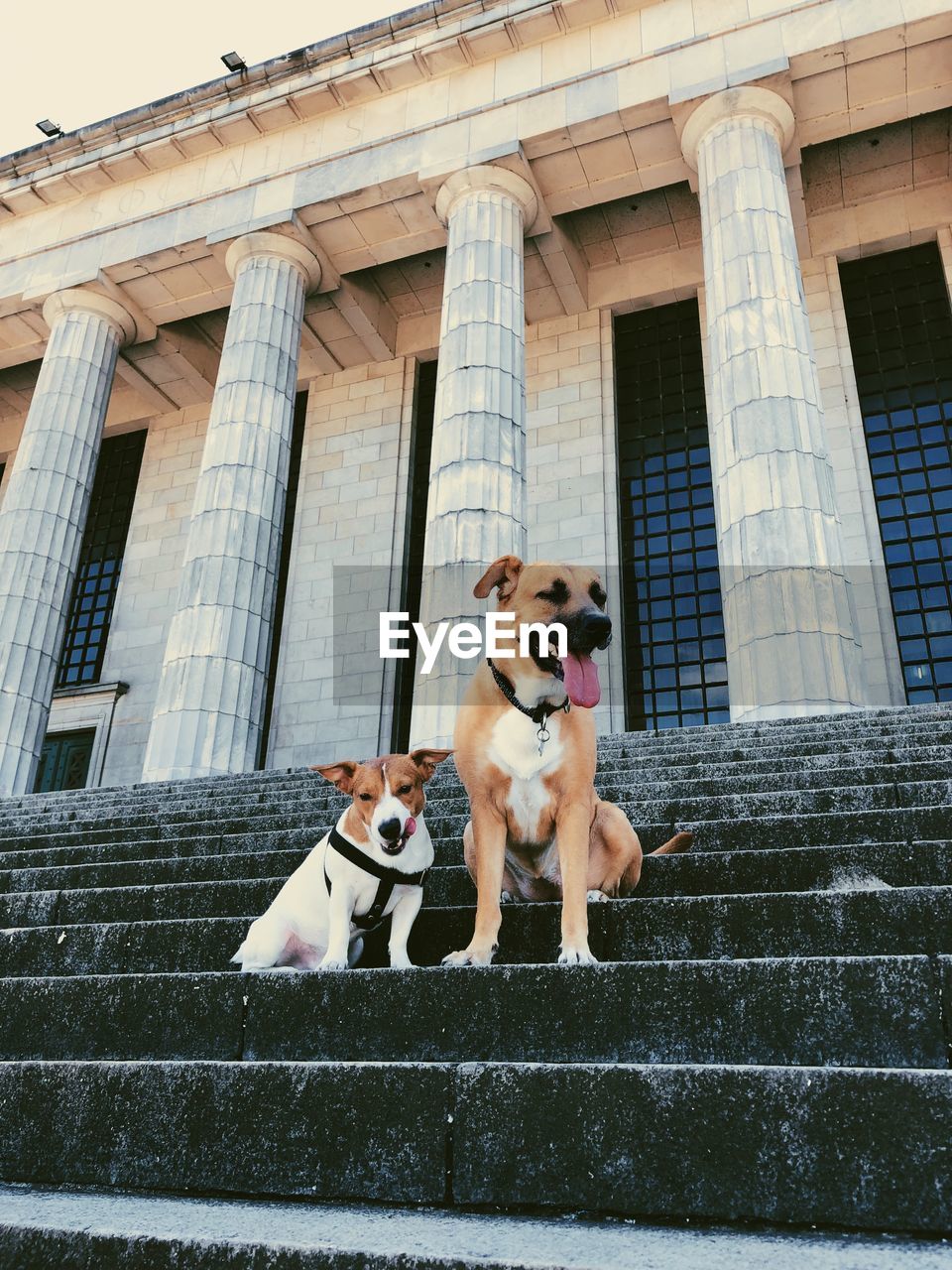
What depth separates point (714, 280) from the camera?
53.5ft

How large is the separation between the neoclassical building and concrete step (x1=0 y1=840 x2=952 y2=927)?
8374 mm

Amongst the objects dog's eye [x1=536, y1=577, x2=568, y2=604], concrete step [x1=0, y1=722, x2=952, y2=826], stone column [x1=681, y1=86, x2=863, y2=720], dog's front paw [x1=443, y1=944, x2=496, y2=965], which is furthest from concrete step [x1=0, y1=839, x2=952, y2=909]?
stone column [x1=681, y1=86, x2=863, y2=720]

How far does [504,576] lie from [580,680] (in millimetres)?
765

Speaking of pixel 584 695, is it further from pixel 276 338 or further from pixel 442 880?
pixel 276 338

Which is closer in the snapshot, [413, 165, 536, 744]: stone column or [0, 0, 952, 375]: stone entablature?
[413, 165, 536, 744]: stone column

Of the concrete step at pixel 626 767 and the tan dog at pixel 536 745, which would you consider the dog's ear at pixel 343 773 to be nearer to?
the tan dog at pixel 536 745

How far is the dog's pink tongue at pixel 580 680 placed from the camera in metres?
3.95

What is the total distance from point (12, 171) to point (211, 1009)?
24445mm

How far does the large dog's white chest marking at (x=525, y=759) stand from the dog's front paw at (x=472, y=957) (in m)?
0.59

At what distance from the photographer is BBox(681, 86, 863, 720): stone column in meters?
13.4

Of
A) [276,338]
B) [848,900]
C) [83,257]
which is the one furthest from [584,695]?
[83,257]

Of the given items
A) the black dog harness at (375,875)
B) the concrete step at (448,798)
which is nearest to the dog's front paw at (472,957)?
the black dog harness at (375,875)

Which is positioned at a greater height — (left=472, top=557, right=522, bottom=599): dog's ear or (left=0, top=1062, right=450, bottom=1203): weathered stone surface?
(left=472, top=557, right=522, bottom=599): dog's ear

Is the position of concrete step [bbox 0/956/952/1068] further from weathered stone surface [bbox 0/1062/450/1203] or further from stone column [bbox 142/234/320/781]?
stone column [bbox 142/234/320/781]
